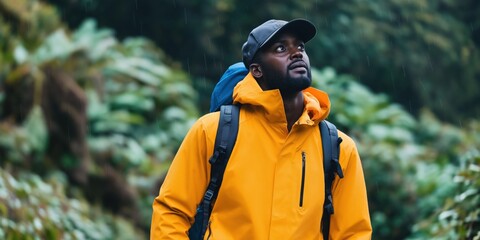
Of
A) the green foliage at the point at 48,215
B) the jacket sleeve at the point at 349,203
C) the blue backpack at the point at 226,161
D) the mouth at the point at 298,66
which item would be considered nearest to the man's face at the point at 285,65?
the mouth at the point at 298,66

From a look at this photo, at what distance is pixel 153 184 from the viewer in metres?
13.1

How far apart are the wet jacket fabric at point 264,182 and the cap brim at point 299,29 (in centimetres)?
25

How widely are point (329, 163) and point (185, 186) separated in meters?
0.70

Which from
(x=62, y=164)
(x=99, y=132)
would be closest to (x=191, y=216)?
(x=62, y=164)

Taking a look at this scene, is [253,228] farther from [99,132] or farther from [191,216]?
[99,132]

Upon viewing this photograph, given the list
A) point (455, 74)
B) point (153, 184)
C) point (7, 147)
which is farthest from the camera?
point (455, 74)

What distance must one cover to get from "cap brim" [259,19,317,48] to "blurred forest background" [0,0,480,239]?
2210 mm

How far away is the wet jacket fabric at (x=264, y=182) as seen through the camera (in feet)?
13.2

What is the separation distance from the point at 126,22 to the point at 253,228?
62.9 ft

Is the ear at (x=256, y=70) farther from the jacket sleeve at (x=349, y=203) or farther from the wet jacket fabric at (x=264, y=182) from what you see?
the jacket sleeve at (x=349, y=203)

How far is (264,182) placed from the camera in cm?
406

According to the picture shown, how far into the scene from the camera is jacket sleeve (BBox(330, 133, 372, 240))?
4219 mm

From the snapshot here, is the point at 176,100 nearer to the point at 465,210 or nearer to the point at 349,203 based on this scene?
the point at 465,210

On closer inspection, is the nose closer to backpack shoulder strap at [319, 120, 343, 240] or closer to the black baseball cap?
the black baseball cap
